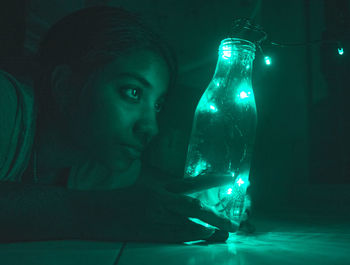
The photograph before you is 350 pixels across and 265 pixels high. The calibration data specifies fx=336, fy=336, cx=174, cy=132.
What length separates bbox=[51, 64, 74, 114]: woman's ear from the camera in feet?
4.41

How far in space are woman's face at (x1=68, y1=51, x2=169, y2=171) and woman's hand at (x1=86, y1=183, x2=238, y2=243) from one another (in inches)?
24.6

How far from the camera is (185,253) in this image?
660mm

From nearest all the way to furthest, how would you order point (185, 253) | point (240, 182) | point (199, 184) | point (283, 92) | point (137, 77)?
point (185, 253), point (199, 184), point (240, 182), point (137, 77), point (283, 92)

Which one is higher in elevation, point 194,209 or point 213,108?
point 213,108

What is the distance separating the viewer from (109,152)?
1392 mm

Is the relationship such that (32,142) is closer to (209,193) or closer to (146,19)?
(209,193)

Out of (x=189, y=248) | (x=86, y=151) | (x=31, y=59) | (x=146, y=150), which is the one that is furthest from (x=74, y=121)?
(x=189, y=248)

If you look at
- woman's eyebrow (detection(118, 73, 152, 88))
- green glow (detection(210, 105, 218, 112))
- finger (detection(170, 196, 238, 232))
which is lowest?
finger (detection(170, 196, 238, 232))

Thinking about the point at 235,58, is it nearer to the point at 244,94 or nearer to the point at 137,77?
the point at 244,94

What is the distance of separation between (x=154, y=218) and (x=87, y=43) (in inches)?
34.3

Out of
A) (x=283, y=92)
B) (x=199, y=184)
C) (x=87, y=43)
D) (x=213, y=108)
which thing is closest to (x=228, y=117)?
(x=213, y=108)

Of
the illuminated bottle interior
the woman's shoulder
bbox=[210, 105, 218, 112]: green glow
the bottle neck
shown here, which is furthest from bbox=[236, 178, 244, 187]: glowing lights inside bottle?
the woman's shoulder

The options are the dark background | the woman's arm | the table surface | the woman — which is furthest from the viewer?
the dark background

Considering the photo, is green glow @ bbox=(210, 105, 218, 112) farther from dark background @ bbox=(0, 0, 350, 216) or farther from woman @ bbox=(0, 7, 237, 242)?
dark background @ bbox=(0, 0, 350, 216)
